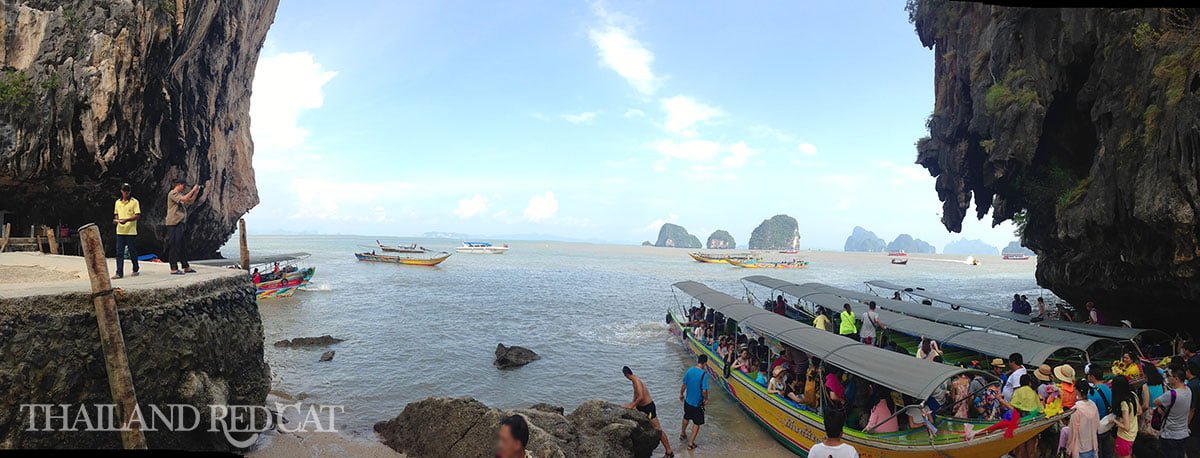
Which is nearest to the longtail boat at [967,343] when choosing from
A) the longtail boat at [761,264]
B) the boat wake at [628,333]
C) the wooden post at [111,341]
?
the boat wake at [628,333]

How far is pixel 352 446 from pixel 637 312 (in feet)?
70.7

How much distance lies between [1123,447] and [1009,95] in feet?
46.6

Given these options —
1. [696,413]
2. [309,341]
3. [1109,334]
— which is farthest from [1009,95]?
[309,341]

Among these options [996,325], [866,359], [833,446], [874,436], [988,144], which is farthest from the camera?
[988,144]

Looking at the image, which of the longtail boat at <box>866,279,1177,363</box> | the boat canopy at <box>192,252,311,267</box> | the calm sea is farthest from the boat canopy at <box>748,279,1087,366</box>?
the boat canopy at <box>192,252,311,267</box>

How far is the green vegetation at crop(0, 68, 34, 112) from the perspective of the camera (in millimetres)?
15781

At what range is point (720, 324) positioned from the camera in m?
17.1

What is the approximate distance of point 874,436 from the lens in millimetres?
7930

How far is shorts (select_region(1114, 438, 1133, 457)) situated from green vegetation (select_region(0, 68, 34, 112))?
2736 centimetres

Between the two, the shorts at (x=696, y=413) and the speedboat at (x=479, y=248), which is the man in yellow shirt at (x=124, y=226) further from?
the speedboat at (x=479, y=248)

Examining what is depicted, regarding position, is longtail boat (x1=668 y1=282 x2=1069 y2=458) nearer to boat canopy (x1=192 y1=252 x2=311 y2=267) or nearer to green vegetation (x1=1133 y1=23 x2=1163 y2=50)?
green vegetation (x1=1133 y1=23 x2=1163 y2=50)

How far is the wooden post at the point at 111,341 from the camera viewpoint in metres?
6.06

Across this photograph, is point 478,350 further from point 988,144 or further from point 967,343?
point 988,144

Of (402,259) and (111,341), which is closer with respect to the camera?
(111,341)
